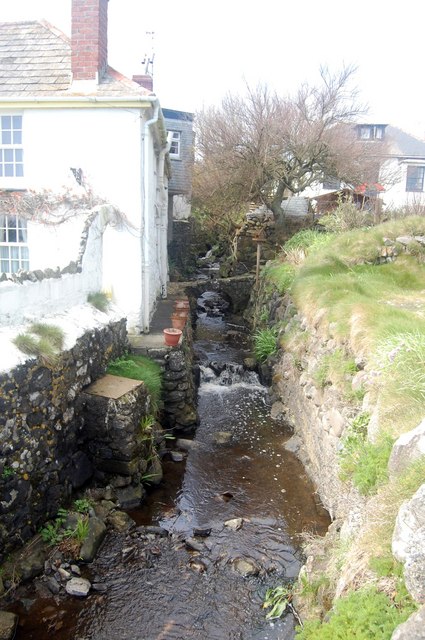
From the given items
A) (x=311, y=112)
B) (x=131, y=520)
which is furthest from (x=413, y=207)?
(x=131, y=520)

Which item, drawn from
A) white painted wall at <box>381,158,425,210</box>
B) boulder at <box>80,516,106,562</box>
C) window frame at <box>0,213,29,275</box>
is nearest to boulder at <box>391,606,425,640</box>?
boulder at <box>80,516,106,562</box>

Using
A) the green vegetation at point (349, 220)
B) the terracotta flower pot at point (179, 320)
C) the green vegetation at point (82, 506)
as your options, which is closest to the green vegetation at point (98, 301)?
the terracotta flower pot at point (179, 320)

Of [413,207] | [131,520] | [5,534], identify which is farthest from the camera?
[413,207]

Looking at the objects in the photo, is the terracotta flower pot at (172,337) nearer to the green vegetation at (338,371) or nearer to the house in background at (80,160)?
the house in background at (80,160)

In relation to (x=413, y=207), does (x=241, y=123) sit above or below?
above

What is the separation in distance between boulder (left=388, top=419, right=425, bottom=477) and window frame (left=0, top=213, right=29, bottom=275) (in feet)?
33.4

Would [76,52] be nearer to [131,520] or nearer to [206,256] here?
[131,520]

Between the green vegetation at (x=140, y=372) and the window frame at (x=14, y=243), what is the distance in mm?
4180

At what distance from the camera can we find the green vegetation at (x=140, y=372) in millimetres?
9242

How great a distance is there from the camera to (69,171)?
1120 centimetres

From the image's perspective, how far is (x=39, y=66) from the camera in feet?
38.0

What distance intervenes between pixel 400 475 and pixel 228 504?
424 centimetres

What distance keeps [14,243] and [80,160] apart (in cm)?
274

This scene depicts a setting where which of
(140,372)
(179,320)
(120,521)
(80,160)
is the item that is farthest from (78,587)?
(80,160)
